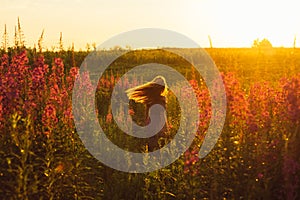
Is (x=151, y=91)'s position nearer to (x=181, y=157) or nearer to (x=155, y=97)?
(x=155, y=97)

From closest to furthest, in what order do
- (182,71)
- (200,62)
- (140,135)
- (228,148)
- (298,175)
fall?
(298,175)
(228,148)
(140,135)
(182,71)
(200,62)

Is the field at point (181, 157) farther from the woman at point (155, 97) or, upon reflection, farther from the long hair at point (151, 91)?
the long hair at point (151, 91)

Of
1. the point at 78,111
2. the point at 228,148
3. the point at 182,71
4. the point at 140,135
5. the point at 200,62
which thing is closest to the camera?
the point at 228,148

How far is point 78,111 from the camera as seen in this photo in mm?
6938

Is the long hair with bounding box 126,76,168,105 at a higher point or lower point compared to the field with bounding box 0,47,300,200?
higher

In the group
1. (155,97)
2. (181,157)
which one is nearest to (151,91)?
(155,97)

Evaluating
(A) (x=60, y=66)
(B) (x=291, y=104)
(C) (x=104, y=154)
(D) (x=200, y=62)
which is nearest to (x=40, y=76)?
(A) (x=60, y=66)

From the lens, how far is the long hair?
8.12 m

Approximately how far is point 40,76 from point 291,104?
3022mm

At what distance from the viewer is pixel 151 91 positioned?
26.8ft

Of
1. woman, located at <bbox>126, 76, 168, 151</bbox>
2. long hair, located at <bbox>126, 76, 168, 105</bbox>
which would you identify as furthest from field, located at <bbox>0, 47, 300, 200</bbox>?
long hair, located at <bbox>126, 76, 168, 105</bbox>

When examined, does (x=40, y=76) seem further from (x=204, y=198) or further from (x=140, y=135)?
(x=140, y=135)

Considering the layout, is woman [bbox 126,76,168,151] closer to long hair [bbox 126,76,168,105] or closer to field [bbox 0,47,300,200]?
long hair [bbox 126,76,168,105]

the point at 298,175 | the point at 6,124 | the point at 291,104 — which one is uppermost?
the point at 291,104
